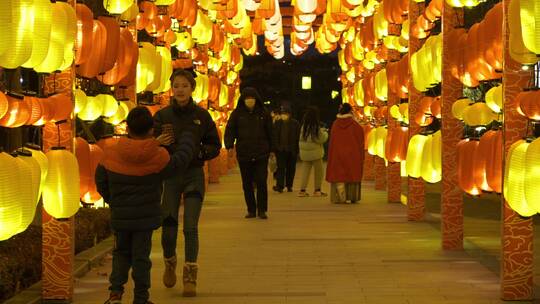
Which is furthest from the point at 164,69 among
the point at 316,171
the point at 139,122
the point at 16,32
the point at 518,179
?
the point at 316,171

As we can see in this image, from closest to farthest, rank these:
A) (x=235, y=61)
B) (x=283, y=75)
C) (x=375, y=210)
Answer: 1. (x=375, y=210)
2. (x=235, y=61)
3. (x=283, y=75)

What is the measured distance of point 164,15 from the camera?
15.1 meters

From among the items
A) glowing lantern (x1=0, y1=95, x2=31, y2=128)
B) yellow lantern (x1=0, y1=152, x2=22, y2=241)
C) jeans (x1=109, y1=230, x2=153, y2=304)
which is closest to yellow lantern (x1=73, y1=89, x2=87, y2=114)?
glowing lantern (x1=0, y1=95, x2=31, y2=128)

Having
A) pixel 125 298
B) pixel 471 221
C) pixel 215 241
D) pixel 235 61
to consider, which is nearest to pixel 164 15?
pixel 215 241

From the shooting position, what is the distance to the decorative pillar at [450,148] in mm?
12047

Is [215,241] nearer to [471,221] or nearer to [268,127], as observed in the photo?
[268,127]

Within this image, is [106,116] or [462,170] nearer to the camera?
[462,170]

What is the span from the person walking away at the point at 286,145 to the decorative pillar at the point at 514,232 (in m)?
13.2

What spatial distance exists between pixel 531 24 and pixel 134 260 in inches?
138

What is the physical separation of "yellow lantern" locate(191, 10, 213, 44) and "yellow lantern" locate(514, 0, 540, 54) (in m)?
12.3

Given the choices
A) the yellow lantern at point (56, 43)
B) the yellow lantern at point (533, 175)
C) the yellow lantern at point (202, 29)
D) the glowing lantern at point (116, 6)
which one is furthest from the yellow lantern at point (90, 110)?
the yellow lantern at point (202, 29)

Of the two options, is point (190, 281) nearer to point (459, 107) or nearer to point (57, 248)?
point (57, 248)

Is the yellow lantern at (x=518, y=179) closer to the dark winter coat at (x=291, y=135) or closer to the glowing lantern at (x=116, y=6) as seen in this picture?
the glowing lantern at (x=116, y=6)

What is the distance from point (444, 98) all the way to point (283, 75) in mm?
43844
